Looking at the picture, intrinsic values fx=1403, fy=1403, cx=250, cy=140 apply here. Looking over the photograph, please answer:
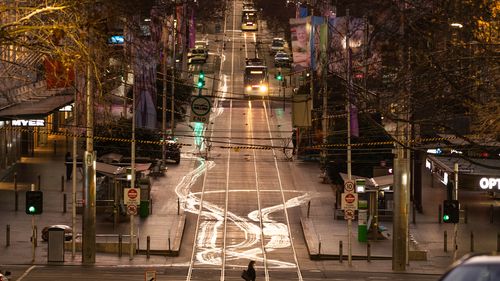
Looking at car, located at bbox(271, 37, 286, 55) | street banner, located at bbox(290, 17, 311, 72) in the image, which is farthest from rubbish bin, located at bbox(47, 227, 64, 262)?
car, located at bbox(271, 37, 286, 55)

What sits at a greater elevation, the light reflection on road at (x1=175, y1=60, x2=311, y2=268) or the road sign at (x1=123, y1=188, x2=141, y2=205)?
the road sign at (x1=123, y1=188, x2=141, y2=205)

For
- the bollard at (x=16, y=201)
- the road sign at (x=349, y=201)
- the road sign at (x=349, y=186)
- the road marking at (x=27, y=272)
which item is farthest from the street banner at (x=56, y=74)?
the bollard at (x=16, y=201)

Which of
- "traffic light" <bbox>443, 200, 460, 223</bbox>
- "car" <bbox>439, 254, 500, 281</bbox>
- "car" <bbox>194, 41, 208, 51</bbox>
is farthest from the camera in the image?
"car" <bbox>194, 41, 208, 51</bbox>

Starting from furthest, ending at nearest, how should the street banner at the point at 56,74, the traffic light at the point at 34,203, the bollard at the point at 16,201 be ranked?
the bollard at the point at 16,201, the traffic light at the point at 34,203, the street banner at the point at 56,74

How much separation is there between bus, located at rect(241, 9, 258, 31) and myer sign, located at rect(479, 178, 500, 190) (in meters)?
88.2

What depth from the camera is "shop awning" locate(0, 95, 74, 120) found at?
2405 inches

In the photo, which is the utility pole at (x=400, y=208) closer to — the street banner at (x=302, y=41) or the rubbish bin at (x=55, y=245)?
the rubbish bin at (x=55, y=245)

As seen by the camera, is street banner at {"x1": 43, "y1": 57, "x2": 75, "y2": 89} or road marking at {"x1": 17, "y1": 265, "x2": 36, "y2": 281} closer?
street banner at {"x1": 43, "y1": 57, "x2": 75, "y2": 89}

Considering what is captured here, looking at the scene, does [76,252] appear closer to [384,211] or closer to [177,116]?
[384,211]

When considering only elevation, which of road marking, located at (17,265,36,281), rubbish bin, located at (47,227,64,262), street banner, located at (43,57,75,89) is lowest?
road marking, located at (17,265,36,281)

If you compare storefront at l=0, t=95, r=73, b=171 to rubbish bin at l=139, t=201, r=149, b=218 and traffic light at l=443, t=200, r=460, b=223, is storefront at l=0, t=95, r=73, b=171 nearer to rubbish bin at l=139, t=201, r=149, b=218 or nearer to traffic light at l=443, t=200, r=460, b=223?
rubbish bin at l=139, t=201, r=149, b=218

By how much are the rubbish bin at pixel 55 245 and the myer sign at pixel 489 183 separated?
1820 cm

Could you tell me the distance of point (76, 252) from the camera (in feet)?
163

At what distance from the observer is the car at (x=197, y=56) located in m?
117
